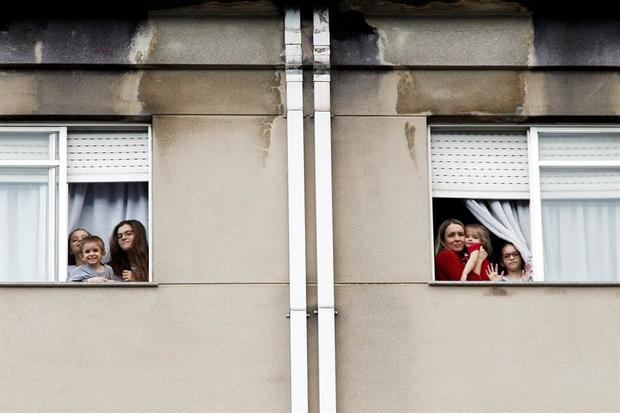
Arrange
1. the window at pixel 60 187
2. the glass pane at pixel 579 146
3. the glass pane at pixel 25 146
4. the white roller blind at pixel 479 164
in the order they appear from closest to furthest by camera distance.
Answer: the window at pixel 60 187 → the glass pane at pixel 25 146 → the white roller blind at pixel 479 164 → the glass pane at pixel 579 146

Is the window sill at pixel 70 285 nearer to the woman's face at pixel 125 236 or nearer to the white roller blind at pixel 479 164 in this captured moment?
the woman's face at pixel 125 236

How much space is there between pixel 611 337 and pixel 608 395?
555 mm

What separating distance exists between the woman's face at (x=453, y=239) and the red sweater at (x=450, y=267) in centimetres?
5

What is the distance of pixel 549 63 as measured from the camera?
51.8 feet

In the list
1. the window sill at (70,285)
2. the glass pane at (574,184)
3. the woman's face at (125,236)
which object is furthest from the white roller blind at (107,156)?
the glass pane at (574,184)

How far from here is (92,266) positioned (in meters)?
15.5

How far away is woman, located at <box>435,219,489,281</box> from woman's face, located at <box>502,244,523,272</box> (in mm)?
199

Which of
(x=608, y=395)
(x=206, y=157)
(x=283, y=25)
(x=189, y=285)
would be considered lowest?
(x=608, y=395)

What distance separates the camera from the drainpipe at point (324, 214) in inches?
585

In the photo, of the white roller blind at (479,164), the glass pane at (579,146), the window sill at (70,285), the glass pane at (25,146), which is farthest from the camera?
the glass pane at (579,146)

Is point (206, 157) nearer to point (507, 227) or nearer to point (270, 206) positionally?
point (270, 206)

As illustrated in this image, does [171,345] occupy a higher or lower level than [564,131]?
lower

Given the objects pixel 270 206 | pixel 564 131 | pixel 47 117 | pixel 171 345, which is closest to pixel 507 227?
pixel 564 131

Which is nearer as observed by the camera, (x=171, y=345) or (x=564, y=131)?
(x=171, y=345)
